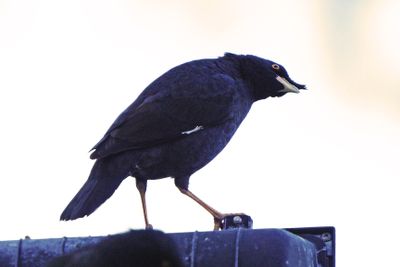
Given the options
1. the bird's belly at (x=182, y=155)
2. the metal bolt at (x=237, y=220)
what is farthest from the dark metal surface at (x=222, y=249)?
the bird's belly at (x=182, y=155)

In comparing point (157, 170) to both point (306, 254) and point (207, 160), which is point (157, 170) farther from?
point (306, 254)

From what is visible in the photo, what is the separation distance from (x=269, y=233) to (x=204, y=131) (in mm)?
4789

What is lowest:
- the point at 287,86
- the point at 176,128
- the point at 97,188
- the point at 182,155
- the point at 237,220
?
the point at 237,220

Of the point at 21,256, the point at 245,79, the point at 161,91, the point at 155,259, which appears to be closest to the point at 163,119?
the point at 161,91

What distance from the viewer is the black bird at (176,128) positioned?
1038cm

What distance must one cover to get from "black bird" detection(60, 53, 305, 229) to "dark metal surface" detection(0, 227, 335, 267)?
11.2 feet

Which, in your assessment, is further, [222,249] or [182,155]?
[182,155]

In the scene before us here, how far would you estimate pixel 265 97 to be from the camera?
11.9 m

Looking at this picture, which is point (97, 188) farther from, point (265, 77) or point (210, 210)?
point (265, 77)

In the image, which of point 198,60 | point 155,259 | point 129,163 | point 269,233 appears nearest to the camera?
point 155,259

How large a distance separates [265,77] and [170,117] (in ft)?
4.17

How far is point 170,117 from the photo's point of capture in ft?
35.7

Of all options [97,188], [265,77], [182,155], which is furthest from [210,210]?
[265,77]

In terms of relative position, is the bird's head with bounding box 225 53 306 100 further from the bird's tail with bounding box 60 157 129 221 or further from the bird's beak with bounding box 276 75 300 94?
the bird's tail with bounding box 60 157 129 221
